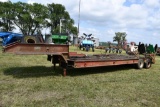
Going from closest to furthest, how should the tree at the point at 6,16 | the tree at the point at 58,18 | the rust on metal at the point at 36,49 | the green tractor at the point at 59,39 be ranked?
the rust on metal at the point at 36,49, the green tractor at the point at 59,39, the tree at the point at 6,16, the tree at the point at 58,18

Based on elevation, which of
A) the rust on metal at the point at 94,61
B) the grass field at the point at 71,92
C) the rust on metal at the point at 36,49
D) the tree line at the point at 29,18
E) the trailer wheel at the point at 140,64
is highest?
the tree line at the point at 29,18

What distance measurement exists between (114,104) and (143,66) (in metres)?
7.05

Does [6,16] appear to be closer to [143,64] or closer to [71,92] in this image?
[143,64]

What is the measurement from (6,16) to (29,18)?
614 centimetres

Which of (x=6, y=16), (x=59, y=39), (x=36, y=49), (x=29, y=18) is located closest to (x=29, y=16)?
(x=29, y=18)

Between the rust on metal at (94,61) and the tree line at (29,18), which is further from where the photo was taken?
the tree line at (29,18)

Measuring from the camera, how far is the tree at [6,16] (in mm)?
55812

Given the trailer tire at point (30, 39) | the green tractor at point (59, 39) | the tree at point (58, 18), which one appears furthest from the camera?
the tree at point (58, 18)

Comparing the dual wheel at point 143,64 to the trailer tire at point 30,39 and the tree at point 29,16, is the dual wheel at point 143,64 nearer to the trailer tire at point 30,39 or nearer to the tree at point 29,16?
the trailer tire at point 30,39

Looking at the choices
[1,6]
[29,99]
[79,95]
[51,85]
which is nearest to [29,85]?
[51,85]

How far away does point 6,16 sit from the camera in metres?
55.3

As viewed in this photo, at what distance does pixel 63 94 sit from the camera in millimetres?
5574

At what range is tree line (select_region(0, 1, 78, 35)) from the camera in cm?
5666

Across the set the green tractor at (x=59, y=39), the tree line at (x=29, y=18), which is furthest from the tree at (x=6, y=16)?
the green tractor at (x=59, y=39)
